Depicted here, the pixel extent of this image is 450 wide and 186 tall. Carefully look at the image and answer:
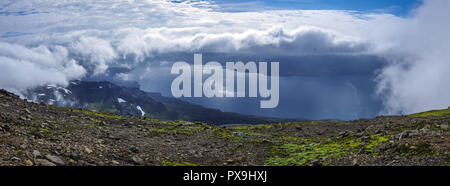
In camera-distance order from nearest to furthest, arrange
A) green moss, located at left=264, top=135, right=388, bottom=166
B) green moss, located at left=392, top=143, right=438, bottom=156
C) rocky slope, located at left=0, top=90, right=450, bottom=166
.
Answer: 1. rocky slope, located at left=0, top=90, right=450, bottom=166
2. green moss, located at left=392, top=143, right=438, bottom=156
3. green moss, located at left=264, top=135, right=388, bottom=166

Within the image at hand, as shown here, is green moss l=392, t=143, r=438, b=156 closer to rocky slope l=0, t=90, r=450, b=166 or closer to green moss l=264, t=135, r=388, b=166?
rocky slope l=0, t=90, r=450, b=166

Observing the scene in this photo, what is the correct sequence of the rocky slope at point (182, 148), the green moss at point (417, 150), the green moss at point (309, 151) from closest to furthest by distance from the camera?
the rocky slope at point (182, 148)
the green moss at point (417, 150)
the green moss at point (309, 151)

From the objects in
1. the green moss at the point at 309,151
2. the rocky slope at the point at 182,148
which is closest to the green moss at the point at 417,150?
the rocky slope at the point at 182,148

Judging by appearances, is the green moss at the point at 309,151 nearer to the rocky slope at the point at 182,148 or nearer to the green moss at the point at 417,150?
the rocky slope at the point at 182,148

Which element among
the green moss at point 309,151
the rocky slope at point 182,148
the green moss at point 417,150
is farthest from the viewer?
the green moss at point 309,151

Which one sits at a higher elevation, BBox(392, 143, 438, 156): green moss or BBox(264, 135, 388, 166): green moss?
BBox(392, 143, 438, 156): green moss

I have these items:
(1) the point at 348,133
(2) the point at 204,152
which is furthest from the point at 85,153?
(1) the point at 348,133

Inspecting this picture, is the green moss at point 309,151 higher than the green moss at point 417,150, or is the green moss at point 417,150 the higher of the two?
the green moss at point 417,150

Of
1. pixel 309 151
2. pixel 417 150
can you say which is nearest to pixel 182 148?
pixel 309 151

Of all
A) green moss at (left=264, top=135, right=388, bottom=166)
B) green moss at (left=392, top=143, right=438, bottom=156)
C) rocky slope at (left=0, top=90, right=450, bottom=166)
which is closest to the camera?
rocky slope at (left=0, top=90, right=450, bottom=166)

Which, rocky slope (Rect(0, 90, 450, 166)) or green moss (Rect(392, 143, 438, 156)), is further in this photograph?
green moss (Rect(392, 143, 438, 156))

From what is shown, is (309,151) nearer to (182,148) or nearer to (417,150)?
(417,150)

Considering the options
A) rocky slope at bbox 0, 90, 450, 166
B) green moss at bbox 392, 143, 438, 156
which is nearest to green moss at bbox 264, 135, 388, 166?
rocky slope at bbox 0, 90, 450, 166
